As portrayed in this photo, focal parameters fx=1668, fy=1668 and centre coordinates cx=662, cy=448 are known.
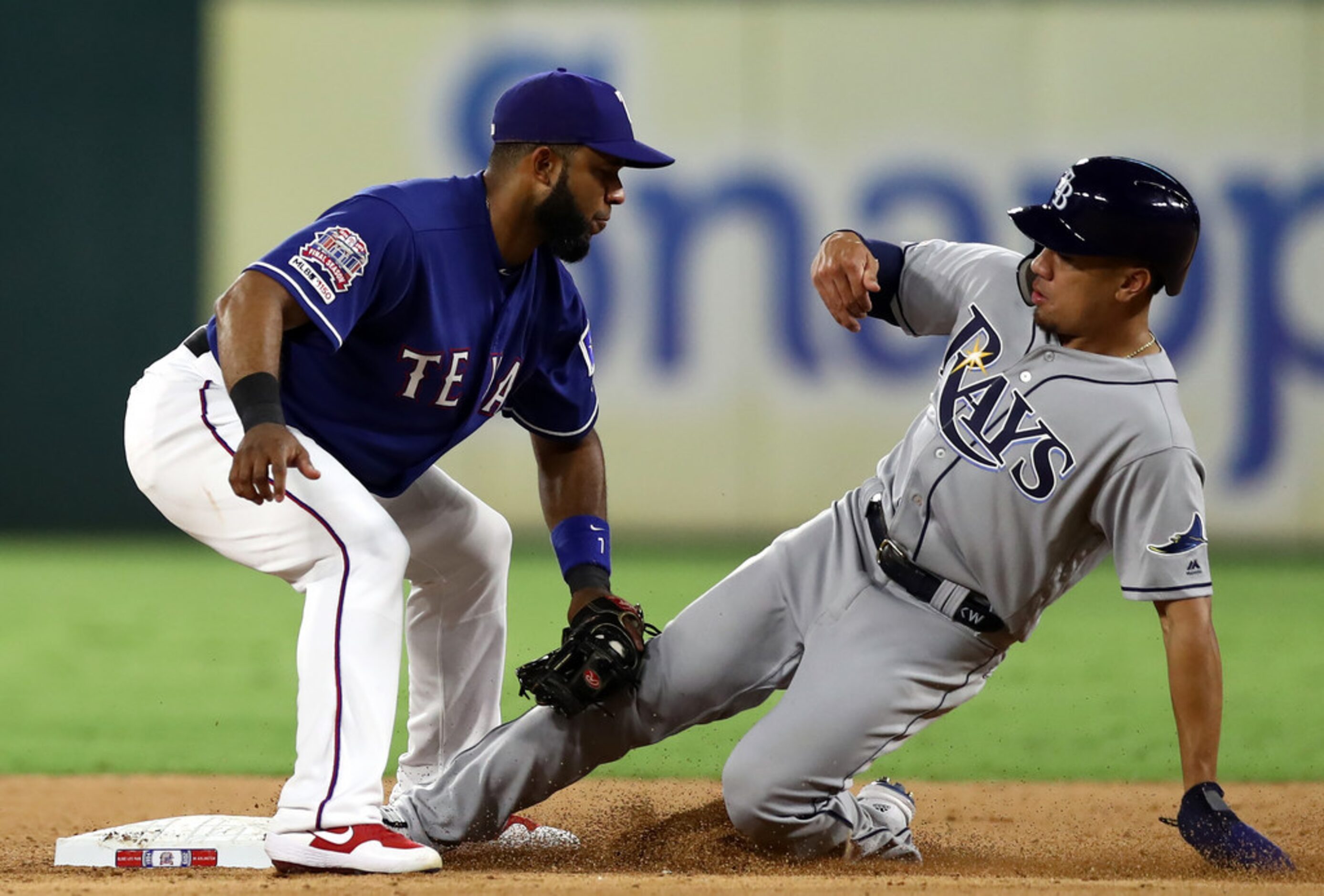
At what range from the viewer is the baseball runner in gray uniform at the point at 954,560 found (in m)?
3.48

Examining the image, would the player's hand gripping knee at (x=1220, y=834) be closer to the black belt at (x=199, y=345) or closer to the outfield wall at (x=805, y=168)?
the black belt at (x=199, y=345)

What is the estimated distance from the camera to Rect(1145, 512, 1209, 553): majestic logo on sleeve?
342 cm

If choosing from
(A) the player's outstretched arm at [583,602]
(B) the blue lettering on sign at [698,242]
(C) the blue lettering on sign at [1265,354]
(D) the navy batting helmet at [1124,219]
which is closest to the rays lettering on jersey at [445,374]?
(A) the player's outstretched arm at [583,602]

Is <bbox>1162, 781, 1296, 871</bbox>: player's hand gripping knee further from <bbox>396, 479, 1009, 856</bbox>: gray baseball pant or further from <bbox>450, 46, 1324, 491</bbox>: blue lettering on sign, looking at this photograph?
<bbox>450, 46, 1324, 491</bbox>: blue lettering on sign

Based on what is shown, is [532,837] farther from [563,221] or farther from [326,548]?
[563,221]

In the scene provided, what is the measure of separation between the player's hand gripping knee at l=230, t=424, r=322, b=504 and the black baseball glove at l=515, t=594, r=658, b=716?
2.64 feet

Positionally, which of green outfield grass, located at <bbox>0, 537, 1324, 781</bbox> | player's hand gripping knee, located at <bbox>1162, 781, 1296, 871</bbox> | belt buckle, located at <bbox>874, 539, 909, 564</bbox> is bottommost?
green outfield grass, located at <bbox>0, 537, 1324, 781</bbox>

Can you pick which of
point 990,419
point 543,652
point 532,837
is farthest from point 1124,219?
point 543,652

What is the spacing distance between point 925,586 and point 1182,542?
618 millimetres

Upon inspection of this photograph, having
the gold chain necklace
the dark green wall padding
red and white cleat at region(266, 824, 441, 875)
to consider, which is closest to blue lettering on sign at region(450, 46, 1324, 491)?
the dark green wall padding

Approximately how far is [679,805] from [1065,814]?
3.55 ft

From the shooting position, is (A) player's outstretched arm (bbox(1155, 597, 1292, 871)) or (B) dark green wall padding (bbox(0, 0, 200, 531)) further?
(B) dark green wall padding (bbox(0, 0, 200, 531))

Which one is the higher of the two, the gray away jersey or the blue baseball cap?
the blue baseball cap

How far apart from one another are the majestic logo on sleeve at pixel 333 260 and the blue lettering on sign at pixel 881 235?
26.7 ft
